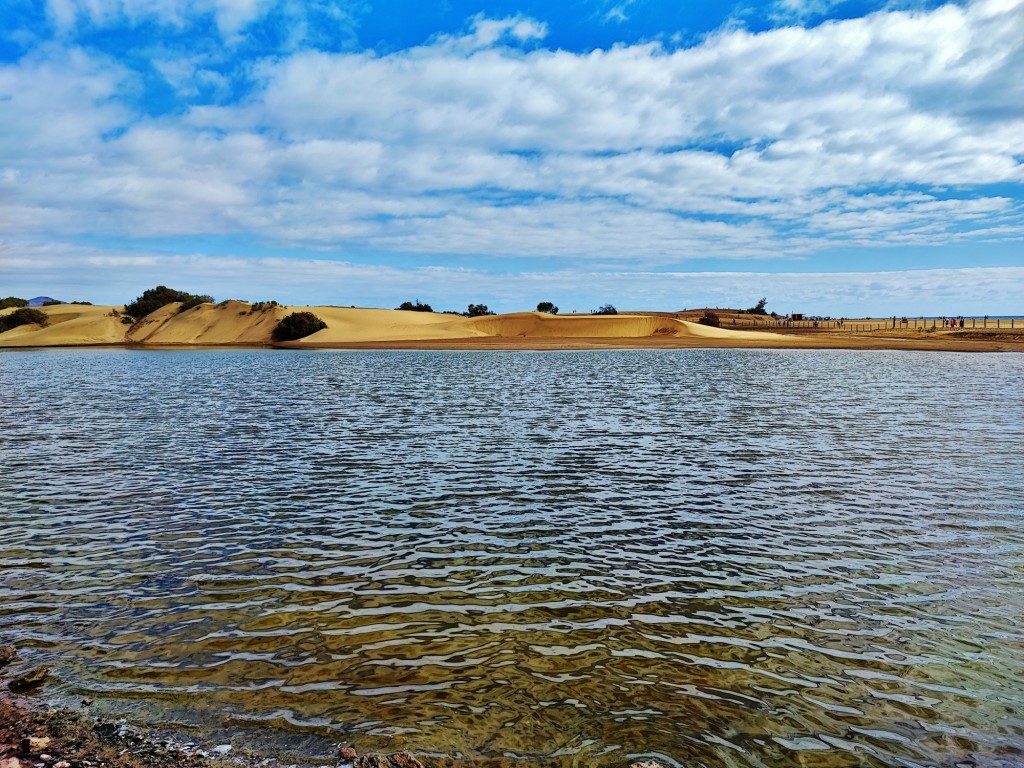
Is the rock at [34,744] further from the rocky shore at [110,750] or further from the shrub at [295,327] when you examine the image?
the shrub at [295,327]

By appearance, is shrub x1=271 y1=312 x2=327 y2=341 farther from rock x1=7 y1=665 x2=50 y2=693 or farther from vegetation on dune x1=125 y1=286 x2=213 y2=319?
rock x1=7 y1=665 x2=50 y2=693

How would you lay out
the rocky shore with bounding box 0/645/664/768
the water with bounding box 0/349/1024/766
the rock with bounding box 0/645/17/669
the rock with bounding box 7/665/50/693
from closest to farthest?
the rocky shore with bounding box 0/645/664/768
the water with bounding box 0/349/1024/766
the rock with bounding box 7/665/50/693
the rock with bounding box 0/645/17/669

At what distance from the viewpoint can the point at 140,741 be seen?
5961mm

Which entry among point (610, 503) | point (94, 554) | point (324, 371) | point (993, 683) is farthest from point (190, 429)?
point (324, 371)

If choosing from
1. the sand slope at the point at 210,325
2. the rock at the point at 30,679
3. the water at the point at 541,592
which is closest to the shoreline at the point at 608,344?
the sand slope at the point at 210,325

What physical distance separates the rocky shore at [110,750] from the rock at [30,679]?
1.85ft

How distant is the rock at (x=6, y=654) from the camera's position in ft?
24.3

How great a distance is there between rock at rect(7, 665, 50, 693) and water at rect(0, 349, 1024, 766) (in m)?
0.16

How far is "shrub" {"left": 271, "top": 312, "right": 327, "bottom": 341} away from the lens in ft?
395

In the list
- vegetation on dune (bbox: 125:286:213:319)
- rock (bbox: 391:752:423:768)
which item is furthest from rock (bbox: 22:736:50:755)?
vegetation on dune (bbox: 125:286:213:319)

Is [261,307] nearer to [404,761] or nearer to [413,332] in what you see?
[413,332]

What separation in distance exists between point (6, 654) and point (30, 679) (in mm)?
821

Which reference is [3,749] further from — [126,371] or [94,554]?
[126,371]

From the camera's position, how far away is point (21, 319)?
5295 inches
